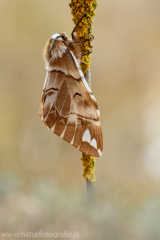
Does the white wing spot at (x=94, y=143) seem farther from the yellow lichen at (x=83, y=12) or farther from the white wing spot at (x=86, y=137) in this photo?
the yellow lichen at (x=83, y=12)

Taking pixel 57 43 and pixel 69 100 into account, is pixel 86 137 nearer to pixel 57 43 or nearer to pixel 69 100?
pixel 69 100

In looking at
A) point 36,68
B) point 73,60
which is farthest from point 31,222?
point 36,68

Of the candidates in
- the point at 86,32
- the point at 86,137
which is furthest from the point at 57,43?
the point at 86,137

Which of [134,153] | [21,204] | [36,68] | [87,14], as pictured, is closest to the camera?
[87,14]

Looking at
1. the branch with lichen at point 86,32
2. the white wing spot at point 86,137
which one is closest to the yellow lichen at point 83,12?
the branch with lichen at point 86,32

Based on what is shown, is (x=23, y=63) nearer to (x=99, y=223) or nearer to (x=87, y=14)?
(x=87, y=14)

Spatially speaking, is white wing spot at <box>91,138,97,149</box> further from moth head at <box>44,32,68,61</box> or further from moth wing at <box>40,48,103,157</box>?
moth head at <box>44,32,68,61</box>

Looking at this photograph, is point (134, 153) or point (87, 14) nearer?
point (87, 14)
